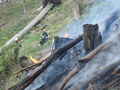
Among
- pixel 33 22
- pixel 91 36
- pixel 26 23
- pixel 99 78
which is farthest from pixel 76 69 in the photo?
pixel 26 23

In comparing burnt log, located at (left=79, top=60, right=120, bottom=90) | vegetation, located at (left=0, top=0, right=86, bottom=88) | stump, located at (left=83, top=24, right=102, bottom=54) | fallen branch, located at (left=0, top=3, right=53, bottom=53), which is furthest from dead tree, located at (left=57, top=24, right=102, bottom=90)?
fallen branch, located at (left=0, top=3, right=53, bottom=53)

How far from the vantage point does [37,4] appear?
16.5 metres

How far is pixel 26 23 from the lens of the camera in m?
13.9

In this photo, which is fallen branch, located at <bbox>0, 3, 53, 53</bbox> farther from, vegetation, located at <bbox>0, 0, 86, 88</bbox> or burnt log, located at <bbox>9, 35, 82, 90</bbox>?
burnt log, located at <bbox>9, 35, 82, 90</bbox>

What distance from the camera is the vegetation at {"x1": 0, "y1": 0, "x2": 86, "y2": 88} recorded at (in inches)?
184

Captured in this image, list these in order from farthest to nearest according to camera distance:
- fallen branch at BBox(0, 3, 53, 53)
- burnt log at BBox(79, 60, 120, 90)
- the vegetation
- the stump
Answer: fallen branch at BBox(0, 3, 53, 53), the vegetation, the stump, burnt log at BBox(79, 60, 120, 90)

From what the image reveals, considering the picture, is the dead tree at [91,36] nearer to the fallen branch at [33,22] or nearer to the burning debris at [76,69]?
the burning debris at [76,69]

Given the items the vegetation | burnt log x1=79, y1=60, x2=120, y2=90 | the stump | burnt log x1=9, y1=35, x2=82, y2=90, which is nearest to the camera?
burnt log x1=79, y1=60, x2=120, y2=90

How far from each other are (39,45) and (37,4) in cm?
764

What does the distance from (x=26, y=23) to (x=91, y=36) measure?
11.1 m

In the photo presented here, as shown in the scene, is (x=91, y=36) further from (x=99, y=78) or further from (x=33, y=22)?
(x=33, y=22)

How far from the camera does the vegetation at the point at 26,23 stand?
4677mm

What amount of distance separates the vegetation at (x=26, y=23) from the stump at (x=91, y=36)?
2071 mm

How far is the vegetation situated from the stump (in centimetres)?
207
